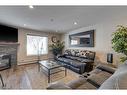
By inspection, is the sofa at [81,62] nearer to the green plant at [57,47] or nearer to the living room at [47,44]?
the living room at [47,44]

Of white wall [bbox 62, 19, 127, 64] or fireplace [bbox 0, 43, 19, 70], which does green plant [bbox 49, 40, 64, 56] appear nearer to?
white wall [bbox 62, 19, 127, 64]

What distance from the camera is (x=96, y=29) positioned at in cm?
437

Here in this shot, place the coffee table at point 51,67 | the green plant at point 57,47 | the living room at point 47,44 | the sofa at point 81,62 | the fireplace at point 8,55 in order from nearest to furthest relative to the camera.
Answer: the living room at point 47,44 < the coffee table at point 51,67 < the fireplace at point 8,55 < the sofa at point 81,62 < the green plant at point 57,47

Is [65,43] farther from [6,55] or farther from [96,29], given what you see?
[6,55]

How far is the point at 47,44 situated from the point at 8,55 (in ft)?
7.33

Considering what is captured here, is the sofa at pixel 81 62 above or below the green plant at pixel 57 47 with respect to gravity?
below

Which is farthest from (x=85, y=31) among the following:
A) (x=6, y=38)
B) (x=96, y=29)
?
(x=6, y=38)

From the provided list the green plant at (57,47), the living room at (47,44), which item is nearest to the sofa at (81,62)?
the living room at (47,44)

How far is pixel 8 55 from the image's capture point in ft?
12.2

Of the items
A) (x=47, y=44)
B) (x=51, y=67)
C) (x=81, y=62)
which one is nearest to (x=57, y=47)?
(x=47, y=44)

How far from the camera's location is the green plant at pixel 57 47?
18.7 ft

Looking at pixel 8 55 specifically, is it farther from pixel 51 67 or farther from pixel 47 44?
pixel 47 44

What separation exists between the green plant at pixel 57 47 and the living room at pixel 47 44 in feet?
1.19
